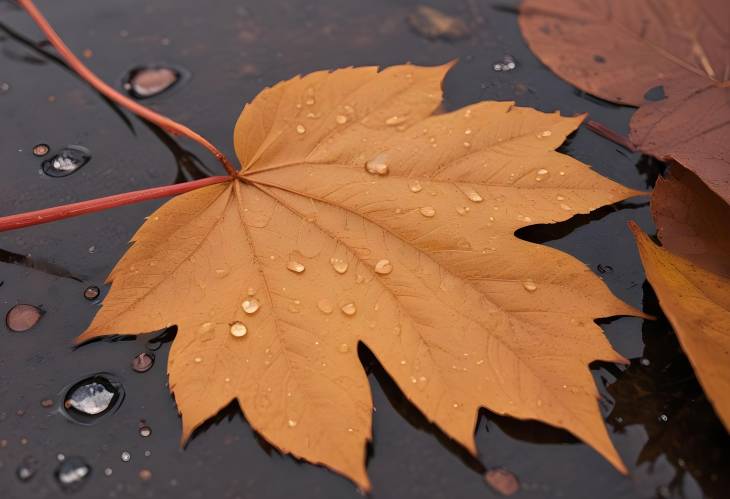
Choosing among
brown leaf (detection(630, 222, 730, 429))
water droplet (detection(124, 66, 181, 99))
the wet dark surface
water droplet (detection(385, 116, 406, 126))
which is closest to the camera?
brown leaf (detection(630, 222, 730, 429))

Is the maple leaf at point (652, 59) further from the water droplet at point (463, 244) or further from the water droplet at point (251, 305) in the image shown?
the water droplet at point (251, 305)

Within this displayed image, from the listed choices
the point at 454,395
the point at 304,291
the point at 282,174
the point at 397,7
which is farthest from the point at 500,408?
the point at 397,7

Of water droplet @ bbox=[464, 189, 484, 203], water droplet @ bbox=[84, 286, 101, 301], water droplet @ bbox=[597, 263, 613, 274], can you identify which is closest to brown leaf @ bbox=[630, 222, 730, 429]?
water droplet @ bbox=[597, 263, 613, 274]

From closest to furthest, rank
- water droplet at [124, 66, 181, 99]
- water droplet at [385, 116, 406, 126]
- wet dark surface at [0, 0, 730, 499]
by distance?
wet dark surface at [0, 0, 730, 499] < water droplet at [385, 116, 406, 126] < water droplet at [124, 66, 181, 99]

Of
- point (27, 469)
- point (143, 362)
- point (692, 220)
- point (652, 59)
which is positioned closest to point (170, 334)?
point (143, 362)

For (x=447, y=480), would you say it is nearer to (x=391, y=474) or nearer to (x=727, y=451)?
(x=391, y=474)

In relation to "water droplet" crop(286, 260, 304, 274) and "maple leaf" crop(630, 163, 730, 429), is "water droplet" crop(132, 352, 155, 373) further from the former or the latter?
"maple leaf" crop(630, 163, 730, 429)
